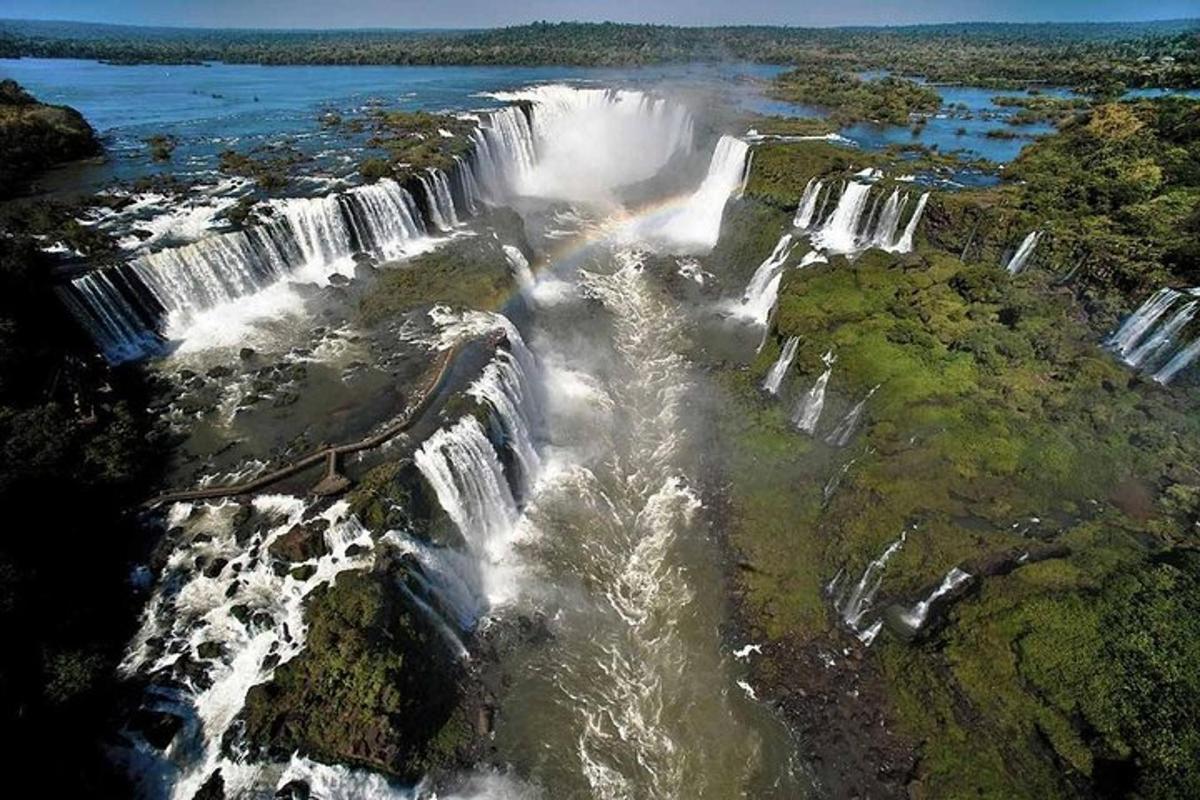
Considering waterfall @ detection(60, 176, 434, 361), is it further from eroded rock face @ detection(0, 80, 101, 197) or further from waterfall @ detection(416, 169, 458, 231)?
eroded rock face @ detection(0, 80, 101, 197)

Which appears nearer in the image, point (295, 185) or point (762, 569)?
point (762, 569)

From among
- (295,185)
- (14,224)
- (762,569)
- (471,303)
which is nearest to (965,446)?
(762,569)

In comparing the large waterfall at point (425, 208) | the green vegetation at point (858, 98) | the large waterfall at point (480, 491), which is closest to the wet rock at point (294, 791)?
the large waterfall at point (480, 491)

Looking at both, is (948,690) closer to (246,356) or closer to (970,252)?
(970,252)

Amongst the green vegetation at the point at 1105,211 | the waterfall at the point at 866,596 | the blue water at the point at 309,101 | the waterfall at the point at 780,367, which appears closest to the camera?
the waterfall at the point at 866,596

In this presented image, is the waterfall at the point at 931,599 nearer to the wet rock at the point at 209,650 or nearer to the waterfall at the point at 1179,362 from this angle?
the waterfall at the point at 1179,362
